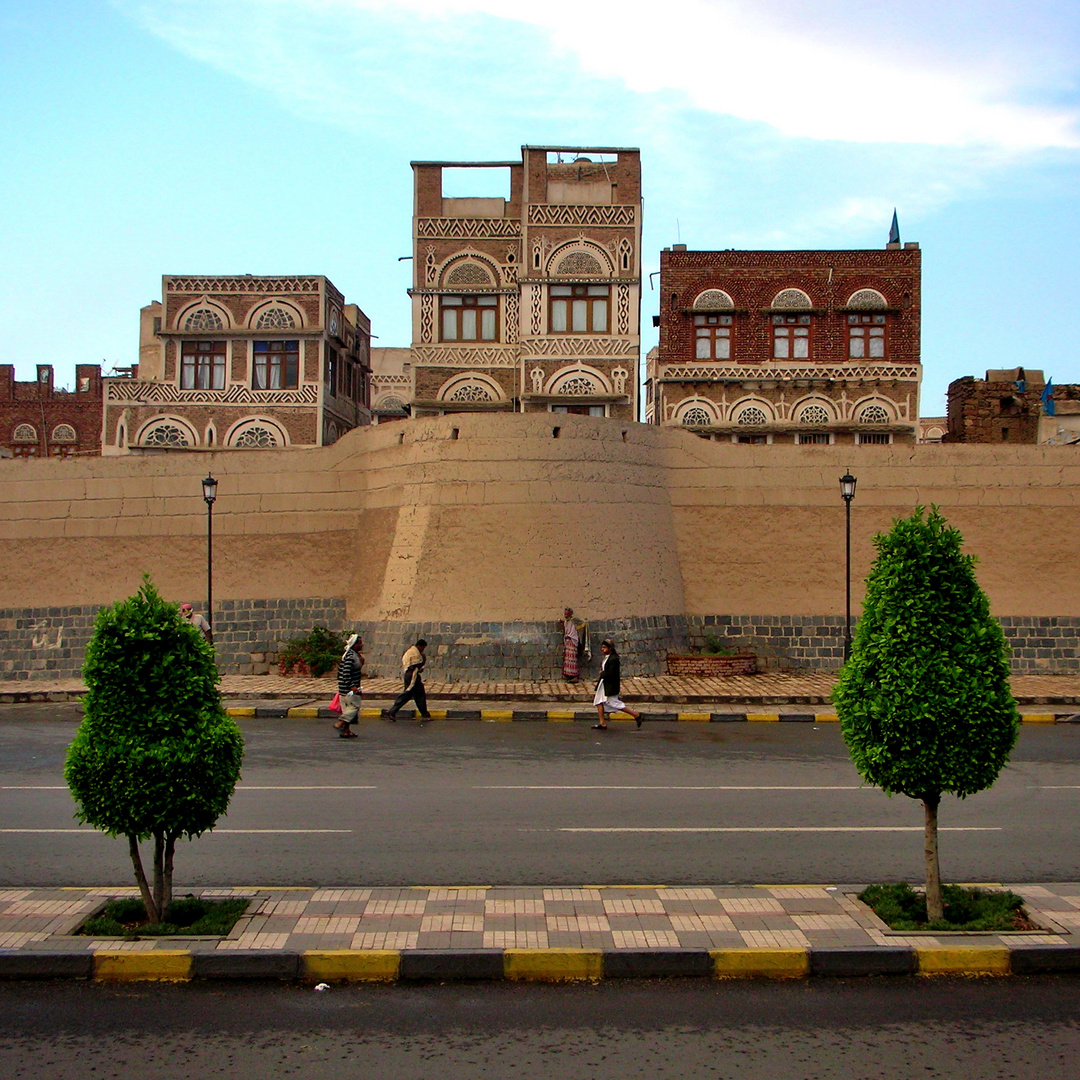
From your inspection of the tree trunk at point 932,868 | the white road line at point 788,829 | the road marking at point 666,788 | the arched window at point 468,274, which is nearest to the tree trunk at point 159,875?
the white road line at point 788,829

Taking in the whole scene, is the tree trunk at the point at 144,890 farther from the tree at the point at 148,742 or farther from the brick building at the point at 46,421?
the brick building at the point at 46,421

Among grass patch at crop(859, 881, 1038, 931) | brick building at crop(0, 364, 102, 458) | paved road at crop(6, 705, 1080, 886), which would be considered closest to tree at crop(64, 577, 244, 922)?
paved road at crop(6, 705, 1080, 886)

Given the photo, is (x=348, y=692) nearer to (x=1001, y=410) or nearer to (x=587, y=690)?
(x=587, y=690)

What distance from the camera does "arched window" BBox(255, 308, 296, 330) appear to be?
36531mm

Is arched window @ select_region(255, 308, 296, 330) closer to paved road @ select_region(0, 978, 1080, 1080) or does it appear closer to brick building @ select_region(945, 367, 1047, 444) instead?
brick building @ select_region(945, 367, 1047, 444)

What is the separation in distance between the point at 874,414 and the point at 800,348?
10.5 ft

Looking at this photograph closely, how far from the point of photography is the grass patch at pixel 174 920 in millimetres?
6879

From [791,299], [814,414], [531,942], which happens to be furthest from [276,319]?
[531,942]

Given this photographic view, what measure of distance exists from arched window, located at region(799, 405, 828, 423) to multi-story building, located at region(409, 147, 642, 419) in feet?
19.6

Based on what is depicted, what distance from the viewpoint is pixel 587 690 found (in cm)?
2059

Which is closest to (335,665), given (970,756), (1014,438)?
(970,756)

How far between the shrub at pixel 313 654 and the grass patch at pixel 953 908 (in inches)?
641

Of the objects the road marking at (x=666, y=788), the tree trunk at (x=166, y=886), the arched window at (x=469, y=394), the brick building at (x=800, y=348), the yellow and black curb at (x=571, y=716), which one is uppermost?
the brick building at (x=800, y=348)

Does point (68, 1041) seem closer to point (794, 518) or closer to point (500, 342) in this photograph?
point (794, 518)
